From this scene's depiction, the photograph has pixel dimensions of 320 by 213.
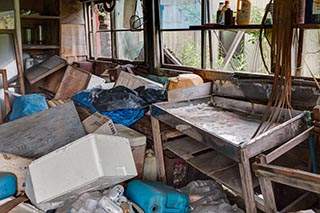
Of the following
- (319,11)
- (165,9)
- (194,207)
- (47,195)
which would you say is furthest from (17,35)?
(319,11)

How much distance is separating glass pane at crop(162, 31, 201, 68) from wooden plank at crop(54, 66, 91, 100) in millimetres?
1133

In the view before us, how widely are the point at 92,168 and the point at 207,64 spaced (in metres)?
1.67

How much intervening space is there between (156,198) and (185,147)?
1.42ft

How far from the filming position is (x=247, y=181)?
1.61m

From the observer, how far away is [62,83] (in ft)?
14.2

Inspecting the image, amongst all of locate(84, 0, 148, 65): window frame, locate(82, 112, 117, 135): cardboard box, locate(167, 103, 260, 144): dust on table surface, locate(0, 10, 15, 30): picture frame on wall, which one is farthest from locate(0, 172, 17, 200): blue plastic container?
locate(0, 10, 15, 30): picture frame on wall

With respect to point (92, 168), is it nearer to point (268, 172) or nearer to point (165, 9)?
point (268, 172)

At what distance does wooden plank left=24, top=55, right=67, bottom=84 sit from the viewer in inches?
183

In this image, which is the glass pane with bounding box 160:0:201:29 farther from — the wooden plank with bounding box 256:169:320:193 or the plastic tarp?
the wooden plank with bounding box 256:169:320:193

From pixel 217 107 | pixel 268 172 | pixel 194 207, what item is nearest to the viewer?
pixel 268 172

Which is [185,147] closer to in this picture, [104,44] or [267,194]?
[267,194]

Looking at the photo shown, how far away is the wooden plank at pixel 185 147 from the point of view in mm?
2319

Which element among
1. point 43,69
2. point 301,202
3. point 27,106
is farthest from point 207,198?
point 43,69

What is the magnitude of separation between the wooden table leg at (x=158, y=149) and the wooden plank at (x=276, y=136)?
0.99m
